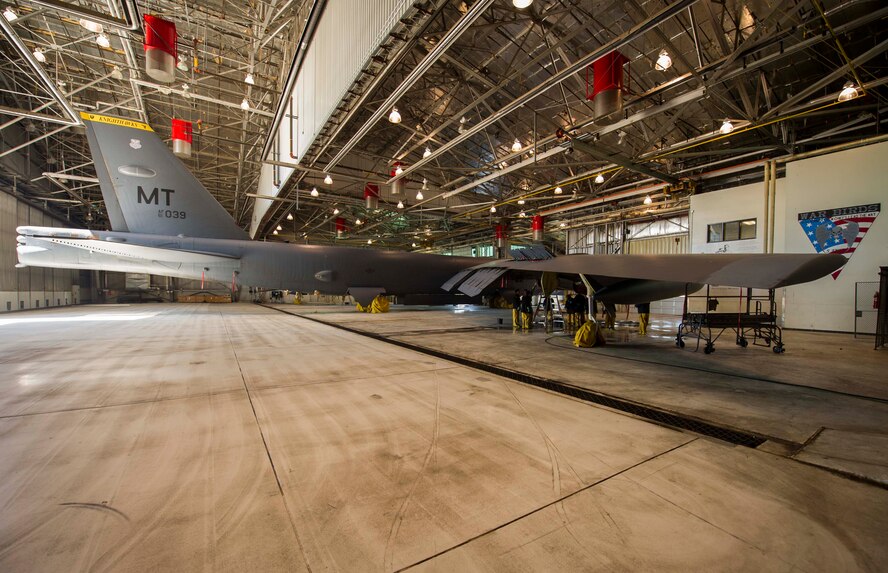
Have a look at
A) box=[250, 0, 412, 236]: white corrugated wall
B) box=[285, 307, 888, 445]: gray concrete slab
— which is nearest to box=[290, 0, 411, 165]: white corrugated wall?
box=[250, 0, 412, 236]: white corrugated wall

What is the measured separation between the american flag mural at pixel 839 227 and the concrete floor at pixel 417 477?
8662mm

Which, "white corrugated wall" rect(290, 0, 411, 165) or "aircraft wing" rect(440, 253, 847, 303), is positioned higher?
"white corrugated wall" rect(290, 0, 411, 165)

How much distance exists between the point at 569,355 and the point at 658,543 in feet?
15.5

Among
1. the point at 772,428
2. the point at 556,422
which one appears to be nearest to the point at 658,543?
the point at 556,422

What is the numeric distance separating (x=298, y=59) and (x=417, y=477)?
12065mm

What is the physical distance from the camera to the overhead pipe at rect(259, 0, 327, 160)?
8.40 metres

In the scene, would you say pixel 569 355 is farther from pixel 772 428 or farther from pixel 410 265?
pixel 410 265

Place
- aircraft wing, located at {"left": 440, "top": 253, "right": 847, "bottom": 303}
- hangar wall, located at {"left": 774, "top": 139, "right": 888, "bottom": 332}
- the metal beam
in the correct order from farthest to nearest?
the metal beam, hangar wall, located at {"left": 774, "top": 139, "right": 888, "bottom": 332}, aircraft wing, located at {"left": 440, "top": 253, "right": 847, "bottom": 303}

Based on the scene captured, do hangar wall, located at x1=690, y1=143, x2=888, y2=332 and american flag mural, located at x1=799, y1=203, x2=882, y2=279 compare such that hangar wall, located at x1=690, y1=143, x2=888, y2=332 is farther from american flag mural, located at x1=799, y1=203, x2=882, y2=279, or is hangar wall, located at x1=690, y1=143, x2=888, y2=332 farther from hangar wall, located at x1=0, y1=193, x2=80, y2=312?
hangar wall, located at x1=0, y1=193, x2=80, y2=312

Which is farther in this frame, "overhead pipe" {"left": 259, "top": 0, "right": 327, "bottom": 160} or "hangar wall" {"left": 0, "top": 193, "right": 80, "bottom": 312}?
"hangar wall" {"left": 0, "top": 193, "right": 80, "bottom": 312}

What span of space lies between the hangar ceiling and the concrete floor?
5.82m

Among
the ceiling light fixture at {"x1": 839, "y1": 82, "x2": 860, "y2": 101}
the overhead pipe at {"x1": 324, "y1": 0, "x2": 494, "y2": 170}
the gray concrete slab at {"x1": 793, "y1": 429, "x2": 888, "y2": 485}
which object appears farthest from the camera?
the ceiling light fixture at {"x1": 839, "y1": 82, "x2": 860, "y2": 101}

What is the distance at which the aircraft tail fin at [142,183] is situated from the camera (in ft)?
32.4

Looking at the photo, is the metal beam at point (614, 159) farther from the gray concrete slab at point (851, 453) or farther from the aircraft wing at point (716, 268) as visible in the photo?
the gray concrete slab at point (851, 453)
